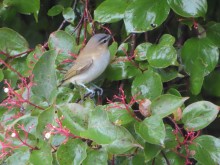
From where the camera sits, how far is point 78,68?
225cm

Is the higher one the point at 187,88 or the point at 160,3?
the point at 160,3

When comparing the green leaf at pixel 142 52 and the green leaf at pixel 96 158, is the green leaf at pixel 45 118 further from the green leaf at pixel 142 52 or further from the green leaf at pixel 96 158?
the green leaf at pixel 142 52

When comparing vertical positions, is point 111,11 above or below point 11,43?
above

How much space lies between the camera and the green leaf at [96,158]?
1.64 meters

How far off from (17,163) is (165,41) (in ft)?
2.43

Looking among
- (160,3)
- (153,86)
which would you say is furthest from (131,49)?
(153,86)

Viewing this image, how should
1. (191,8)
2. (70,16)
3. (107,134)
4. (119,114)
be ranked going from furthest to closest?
1. (70,16)
2. (191,8)
3. (119,114)
4. (107,134)

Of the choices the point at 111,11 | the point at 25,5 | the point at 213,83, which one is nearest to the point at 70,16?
the point at 25,5

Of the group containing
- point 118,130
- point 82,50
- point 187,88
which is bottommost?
point 187,88

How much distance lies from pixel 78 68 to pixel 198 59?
0.51 m

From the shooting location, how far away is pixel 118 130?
1.60 m

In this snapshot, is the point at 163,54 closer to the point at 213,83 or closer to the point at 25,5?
Result: the point at 213,83

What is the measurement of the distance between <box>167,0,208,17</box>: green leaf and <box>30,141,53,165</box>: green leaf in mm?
→ 723

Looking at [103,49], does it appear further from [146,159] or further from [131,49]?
[146,159]
